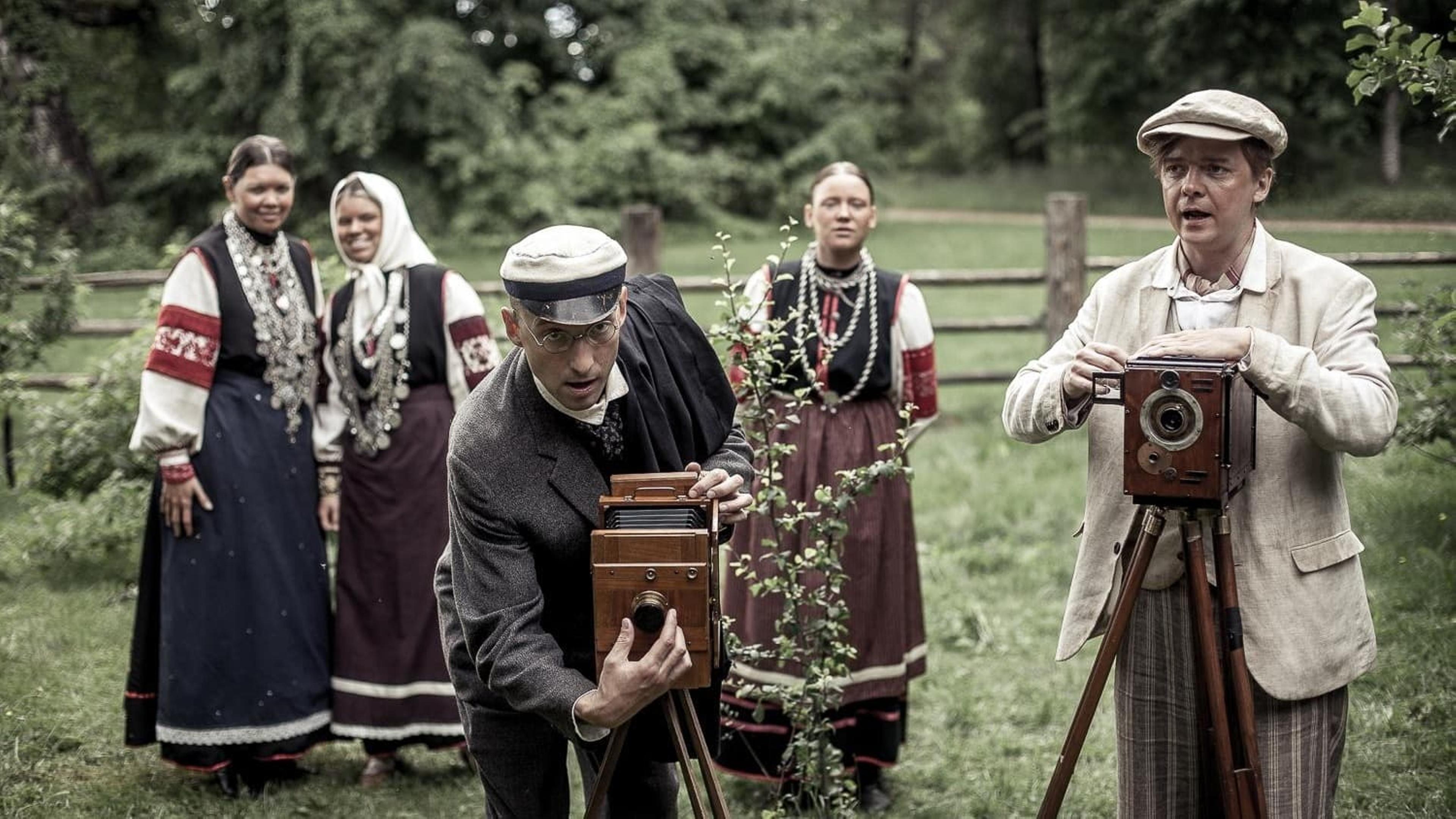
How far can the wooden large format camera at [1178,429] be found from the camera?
254cm

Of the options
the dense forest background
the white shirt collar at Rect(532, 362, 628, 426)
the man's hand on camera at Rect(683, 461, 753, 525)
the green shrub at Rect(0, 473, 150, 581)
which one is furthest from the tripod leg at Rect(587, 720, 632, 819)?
the dense forest background

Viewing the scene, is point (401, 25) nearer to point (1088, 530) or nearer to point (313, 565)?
point (313, 565)

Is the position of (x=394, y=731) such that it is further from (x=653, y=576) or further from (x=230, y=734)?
(x=653, y=576)

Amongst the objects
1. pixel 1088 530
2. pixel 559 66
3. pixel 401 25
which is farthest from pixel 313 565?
pixel 559 66

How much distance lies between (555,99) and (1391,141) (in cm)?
1392

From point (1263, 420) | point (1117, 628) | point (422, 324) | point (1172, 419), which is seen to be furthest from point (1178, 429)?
point (422, 324)

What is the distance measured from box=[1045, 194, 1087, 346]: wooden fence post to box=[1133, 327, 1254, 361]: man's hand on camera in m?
6.94

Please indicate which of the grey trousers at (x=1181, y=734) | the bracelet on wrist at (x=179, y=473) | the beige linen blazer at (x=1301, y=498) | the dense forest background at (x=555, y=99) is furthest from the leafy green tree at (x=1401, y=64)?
the dense forest background at (x=555, y=99)

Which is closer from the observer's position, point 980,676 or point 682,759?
point 682,759

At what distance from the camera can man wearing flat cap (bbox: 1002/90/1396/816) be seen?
8.71 ft

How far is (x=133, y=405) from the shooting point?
686 cm

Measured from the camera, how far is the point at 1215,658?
2.67 meters

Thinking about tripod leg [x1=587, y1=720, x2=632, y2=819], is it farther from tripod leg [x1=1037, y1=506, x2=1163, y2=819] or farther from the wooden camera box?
tripod leg [x1=1037, y1=506, x2=1163, y2=819]

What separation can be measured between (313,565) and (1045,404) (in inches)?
120
